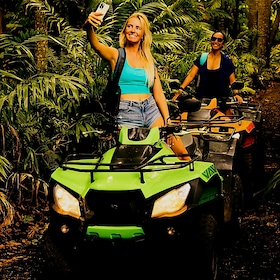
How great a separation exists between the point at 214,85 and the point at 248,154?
1.14 m

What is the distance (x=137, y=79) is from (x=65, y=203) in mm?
1493

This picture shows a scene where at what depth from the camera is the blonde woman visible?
5148 mm

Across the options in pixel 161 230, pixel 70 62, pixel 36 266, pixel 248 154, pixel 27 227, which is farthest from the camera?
pixel 70 62

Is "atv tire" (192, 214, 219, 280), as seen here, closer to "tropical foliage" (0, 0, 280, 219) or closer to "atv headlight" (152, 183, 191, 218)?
"atv headlight" (152, 183, 191, 218)

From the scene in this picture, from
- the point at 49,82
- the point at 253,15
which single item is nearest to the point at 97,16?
the point at 49,82

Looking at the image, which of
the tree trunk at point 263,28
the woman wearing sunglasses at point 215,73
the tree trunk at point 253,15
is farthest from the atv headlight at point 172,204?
the tree trunk at point 253,15

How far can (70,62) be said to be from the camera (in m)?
8.52

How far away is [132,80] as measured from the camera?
17.1 feet

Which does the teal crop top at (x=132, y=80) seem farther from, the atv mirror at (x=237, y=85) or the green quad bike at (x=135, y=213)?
the atv mirror at (x=237, y=85)

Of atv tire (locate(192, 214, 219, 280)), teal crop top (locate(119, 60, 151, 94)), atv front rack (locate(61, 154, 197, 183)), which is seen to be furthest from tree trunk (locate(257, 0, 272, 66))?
atv tire (locate(192, 214, 219, 280))

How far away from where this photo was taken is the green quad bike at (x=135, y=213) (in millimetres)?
4031

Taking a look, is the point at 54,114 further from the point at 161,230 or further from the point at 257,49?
the point at 257,49

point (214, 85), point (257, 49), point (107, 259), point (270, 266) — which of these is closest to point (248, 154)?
point (214, 85)

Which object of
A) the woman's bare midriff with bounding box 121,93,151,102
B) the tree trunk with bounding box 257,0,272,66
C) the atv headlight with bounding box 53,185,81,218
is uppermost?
the tree trunk with bounding box 257,0,272,66
